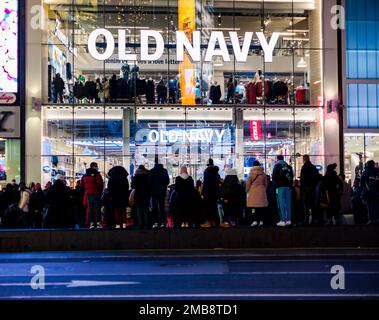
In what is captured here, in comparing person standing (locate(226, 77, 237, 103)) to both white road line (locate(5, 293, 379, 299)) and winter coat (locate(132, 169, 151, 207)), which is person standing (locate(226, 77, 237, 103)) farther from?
white road line (locate(5, 293, 379, 299))

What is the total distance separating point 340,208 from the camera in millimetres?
19953

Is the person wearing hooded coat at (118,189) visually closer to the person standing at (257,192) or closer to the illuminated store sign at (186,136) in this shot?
the person standing at (257,192)

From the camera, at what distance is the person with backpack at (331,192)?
64.1 ft

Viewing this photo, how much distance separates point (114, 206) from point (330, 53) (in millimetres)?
18124

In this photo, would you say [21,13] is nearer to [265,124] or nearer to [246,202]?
[265,124]

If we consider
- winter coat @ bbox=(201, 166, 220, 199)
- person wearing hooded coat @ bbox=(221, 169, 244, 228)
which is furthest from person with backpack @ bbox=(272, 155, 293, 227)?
winter coat @ bbox=(201, 166, 220, 199)

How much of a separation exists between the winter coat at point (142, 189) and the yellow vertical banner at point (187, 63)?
14150 mm

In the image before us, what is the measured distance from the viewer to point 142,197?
64.8 ft

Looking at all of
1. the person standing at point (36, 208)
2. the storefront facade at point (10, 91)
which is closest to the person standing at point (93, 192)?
the person standing at point (36, 208)

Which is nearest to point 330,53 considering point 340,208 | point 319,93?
point 319,93

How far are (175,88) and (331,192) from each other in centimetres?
1551

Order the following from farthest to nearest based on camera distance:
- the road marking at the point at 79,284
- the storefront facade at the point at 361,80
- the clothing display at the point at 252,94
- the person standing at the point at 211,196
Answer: the storefront facade at the point at 361,80 < the clothing display at the point at 252,94 < the person standing at the point at 211,196 < the road marking at the point at 79,284

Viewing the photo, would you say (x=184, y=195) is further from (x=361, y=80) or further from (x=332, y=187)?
(x=361, y=80)

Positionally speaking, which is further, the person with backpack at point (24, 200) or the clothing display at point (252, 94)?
the clothing display at point (252, 94)
